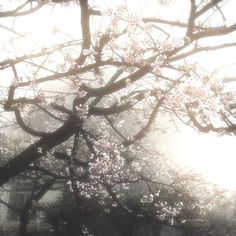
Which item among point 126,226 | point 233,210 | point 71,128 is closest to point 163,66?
point 71,128

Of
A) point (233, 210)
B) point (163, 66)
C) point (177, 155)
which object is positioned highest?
point (177, 155)

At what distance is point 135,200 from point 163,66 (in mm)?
16051

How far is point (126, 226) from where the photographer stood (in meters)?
19.0

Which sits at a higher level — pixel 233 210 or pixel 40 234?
pixel 233 210

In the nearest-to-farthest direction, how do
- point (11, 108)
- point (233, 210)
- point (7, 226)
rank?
point (11, 108) → point (7, 226) → point (233, 210)

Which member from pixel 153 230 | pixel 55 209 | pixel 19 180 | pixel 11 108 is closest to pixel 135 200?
pixel 153 230

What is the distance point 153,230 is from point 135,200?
193 cm

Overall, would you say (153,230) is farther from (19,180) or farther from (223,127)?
(223,127)

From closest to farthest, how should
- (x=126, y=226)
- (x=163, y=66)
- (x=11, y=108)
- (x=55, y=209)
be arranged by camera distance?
(x=163, y=66) → (x=11, y=108) → (x=126, y=226) → (x=55, y=209)

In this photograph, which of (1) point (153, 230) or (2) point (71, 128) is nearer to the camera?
(2) point (71, 128)

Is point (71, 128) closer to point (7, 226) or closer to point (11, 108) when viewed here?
point (11, 108)

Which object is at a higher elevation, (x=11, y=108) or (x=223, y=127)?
(x=11, y=108)

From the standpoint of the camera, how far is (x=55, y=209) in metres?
20.2

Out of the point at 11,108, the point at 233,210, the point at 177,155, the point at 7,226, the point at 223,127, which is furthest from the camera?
the point at 177,155
